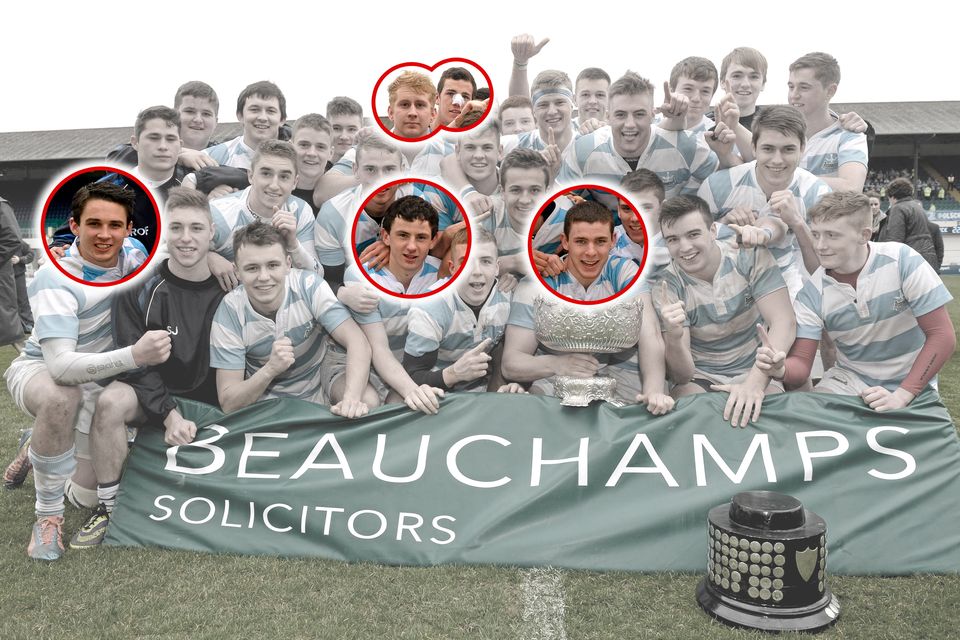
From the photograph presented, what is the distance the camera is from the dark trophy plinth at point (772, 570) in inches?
81.4

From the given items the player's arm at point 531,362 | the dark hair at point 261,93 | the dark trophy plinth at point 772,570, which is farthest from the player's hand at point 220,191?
the dark trophy plinth at point 772,570

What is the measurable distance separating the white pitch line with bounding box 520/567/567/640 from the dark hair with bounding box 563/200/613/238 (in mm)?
1316

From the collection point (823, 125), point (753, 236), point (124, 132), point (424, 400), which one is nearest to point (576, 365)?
point (424, 400)

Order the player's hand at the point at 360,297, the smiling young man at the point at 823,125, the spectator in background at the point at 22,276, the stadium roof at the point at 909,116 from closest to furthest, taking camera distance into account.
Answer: the player's hand at the point at 360,297
the smiling young man at the point at 823,125
the spectator in background at the point at 22,276
the stadium roof at the point at 909,116

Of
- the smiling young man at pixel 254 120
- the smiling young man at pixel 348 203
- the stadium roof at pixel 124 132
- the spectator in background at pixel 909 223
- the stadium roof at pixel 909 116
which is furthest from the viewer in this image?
the stadium roof at pixel 124 132

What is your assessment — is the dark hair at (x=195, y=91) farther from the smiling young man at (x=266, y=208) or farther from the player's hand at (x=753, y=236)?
the player's hand at (x=753, y=236)

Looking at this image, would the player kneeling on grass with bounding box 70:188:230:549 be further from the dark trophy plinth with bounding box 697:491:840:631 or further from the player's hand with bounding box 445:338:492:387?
the dark trophy plinth with bounding box 697:491:840:631

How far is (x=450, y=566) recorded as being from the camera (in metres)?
2.49

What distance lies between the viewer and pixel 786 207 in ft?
Result: 9.52

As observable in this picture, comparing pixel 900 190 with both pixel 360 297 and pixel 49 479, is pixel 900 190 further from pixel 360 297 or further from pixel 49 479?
pixel 49 479

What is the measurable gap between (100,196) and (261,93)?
4.94 feet

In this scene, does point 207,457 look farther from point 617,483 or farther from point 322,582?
point 617,483

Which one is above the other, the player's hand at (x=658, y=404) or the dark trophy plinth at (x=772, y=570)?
the player's hand at (x=658, y=404)

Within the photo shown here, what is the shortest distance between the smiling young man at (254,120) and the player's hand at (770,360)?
8.57ft
